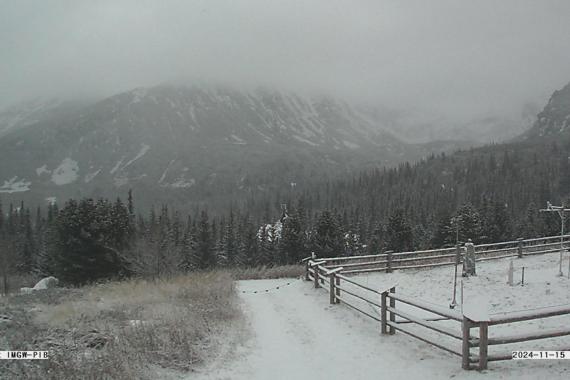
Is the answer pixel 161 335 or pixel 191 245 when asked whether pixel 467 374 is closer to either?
pixel 161 335

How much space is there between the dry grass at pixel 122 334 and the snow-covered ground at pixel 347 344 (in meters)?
0.83

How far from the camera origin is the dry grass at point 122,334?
7.99 m

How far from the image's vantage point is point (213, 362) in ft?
30.8

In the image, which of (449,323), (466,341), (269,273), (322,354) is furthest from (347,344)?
(269,273)

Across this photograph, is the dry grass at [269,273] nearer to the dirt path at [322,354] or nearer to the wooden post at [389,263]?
the wooden post at [389,263]

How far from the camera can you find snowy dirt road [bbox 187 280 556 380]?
849 centimetres

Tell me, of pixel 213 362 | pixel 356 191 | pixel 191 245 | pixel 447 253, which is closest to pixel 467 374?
pixel 213 362

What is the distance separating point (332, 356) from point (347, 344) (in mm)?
1035

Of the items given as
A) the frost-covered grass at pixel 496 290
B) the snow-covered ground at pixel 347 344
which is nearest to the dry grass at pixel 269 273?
the frost-covered grass at pixel 496 290

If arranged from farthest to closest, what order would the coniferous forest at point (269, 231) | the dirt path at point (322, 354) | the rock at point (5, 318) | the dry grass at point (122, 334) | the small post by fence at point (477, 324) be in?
the coniferous forest at point (269, 231) → the rock at point (5, 318) → the dirt path at point (322, 354) → the small post by fence at point (477, 324) → the dry grass at point (122, 334)

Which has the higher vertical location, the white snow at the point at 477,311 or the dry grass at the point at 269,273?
the white snow at the point at 477,311

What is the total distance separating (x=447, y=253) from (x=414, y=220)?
259ft

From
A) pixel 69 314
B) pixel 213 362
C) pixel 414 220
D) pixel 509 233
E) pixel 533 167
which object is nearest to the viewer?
pixel 213 362

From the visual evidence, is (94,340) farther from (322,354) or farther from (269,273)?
(269,273)
